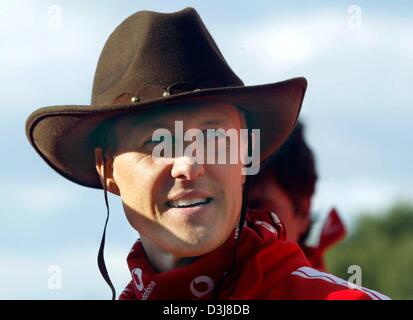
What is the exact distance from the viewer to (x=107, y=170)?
495cm

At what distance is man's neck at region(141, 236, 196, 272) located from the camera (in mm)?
4762

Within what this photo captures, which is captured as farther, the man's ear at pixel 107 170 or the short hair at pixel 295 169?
the short hair at pixel 295 169

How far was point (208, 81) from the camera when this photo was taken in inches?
187

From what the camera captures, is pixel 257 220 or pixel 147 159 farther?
pixel 257 220

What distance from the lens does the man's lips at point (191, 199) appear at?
A: 4574mm

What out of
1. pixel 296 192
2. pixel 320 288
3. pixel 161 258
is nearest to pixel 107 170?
pixel 161 258

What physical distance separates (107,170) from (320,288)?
937 mm

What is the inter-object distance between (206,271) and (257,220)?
1.64 ft

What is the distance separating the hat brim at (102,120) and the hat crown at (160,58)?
9cm

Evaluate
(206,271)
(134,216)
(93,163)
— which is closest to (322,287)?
(206,271)

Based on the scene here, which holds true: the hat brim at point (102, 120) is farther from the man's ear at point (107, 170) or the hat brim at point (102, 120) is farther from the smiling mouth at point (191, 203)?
the smiling mouth at point (191, 203)

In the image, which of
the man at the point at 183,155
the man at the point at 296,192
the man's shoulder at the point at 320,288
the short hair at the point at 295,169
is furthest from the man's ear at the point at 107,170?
the short hair at the point at 295,169

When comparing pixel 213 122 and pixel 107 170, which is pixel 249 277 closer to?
pixel 213 122

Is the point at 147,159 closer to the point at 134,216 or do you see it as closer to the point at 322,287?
the point at 134,216
